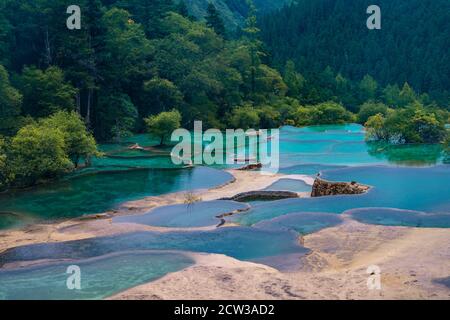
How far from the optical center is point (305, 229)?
2041 centimetres

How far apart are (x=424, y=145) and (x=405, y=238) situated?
28.6m

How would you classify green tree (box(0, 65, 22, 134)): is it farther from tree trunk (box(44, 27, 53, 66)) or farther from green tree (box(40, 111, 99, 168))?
tree trunk (box(44, 27, 53, 66))

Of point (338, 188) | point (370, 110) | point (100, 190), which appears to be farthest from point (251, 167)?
point (370, 110)

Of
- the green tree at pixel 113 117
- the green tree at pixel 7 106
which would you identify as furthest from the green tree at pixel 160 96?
the green tree at pixel 7 106

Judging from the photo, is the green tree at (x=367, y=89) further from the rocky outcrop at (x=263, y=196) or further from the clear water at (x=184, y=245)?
the clear water at (x=184, y=245)

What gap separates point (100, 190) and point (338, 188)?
1341 centimetres

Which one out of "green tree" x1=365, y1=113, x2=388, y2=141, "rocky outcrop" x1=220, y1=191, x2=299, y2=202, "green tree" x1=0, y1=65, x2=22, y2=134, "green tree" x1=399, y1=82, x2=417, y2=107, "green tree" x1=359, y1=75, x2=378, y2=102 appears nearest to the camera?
"rocky outcrop" x1=220, y1=191, x2=299, y2=202

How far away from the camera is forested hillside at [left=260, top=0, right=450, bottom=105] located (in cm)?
8969

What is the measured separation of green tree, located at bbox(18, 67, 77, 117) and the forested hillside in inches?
1987

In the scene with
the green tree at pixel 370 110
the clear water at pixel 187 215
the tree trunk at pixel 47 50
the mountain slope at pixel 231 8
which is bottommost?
the clear water at pixel 187 215

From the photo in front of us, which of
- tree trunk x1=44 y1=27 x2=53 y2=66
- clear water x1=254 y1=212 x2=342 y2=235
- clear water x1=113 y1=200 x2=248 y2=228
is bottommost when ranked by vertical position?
clear water x1=113 y1=200 x2=248 y2=228

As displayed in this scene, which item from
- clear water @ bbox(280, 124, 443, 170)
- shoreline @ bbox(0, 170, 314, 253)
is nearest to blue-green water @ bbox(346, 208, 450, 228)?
shoreline @ bbox(0, 170, 314, 253)

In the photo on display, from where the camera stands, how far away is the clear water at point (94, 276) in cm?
1500

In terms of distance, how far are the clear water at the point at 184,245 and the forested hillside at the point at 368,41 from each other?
223ft
